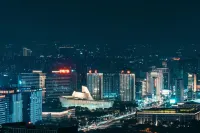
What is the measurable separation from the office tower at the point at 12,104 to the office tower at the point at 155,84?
958 centimetres

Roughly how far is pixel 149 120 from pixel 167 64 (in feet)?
40.5

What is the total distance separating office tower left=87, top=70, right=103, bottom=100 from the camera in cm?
2731

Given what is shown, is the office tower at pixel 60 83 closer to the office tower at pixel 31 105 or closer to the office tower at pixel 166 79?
the office tower at pixel 166 79

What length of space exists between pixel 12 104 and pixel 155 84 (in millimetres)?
10913

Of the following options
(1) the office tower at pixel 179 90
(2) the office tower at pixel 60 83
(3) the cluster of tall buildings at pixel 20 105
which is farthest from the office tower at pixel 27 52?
(3) the cluster of tall buildings at pixel 20 105

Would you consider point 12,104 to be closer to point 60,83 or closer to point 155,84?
point 60,83

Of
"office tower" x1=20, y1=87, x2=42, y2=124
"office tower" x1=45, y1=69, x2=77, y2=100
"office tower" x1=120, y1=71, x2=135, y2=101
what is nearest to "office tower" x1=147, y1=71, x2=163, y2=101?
"office tower" x1=120, y1=71, x2=135, y2=101

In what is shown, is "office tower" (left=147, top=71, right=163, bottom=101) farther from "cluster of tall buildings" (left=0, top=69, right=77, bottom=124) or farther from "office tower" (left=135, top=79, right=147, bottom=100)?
"cluster of tall buildings" (left=0, top=69, right=77, bottom=124)

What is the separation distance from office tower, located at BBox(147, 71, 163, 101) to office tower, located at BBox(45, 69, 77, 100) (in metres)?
3.27

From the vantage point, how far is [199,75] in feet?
102

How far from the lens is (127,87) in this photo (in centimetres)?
2723

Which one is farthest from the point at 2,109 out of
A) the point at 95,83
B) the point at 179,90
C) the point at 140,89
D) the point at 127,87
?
the point at 179,90

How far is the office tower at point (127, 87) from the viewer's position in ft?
89.0

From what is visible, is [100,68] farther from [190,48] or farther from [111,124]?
[111,124]
